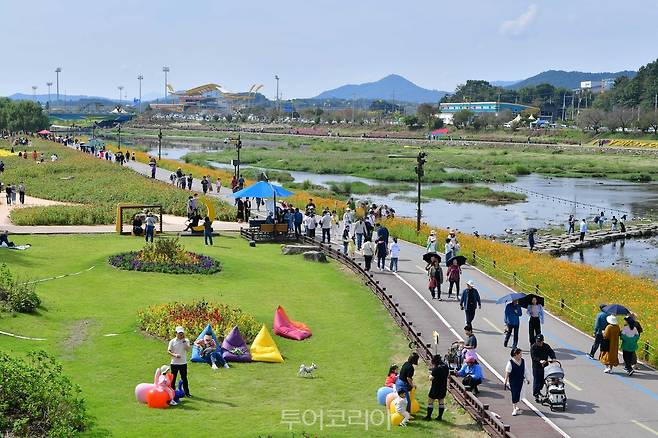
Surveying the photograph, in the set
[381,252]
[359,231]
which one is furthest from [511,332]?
[359,231]

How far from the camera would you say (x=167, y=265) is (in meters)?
27.6

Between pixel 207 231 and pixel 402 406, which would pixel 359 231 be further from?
pixel 402 406

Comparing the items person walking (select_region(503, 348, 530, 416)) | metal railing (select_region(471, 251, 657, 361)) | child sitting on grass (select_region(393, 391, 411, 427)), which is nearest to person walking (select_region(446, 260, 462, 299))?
metal railing (select_region(471, 251, 657, 361))

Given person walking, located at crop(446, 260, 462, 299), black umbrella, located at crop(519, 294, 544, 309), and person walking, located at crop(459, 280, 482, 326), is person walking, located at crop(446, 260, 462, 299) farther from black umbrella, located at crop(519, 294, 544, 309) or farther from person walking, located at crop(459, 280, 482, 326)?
black umbrella, located at crop(519, 294, 544, 309)

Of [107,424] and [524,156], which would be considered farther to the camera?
[524,156]

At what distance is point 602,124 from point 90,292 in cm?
14357

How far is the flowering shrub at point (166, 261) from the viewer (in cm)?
2736

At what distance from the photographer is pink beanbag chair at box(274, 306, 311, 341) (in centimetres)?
2038

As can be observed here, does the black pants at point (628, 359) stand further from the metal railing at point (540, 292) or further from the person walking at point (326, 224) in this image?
the person walking at point (326, 224)

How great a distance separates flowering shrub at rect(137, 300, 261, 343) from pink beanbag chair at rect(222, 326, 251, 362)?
81cm

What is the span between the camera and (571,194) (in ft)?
249

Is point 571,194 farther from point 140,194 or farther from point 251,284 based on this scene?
point 251,284

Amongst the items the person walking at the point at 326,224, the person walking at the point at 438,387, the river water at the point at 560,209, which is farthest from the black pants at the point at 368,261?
the river water at the point at 560,209

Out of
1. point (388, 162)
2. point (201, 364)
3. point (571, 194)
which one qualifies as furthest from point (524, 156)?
point (201, 364)
